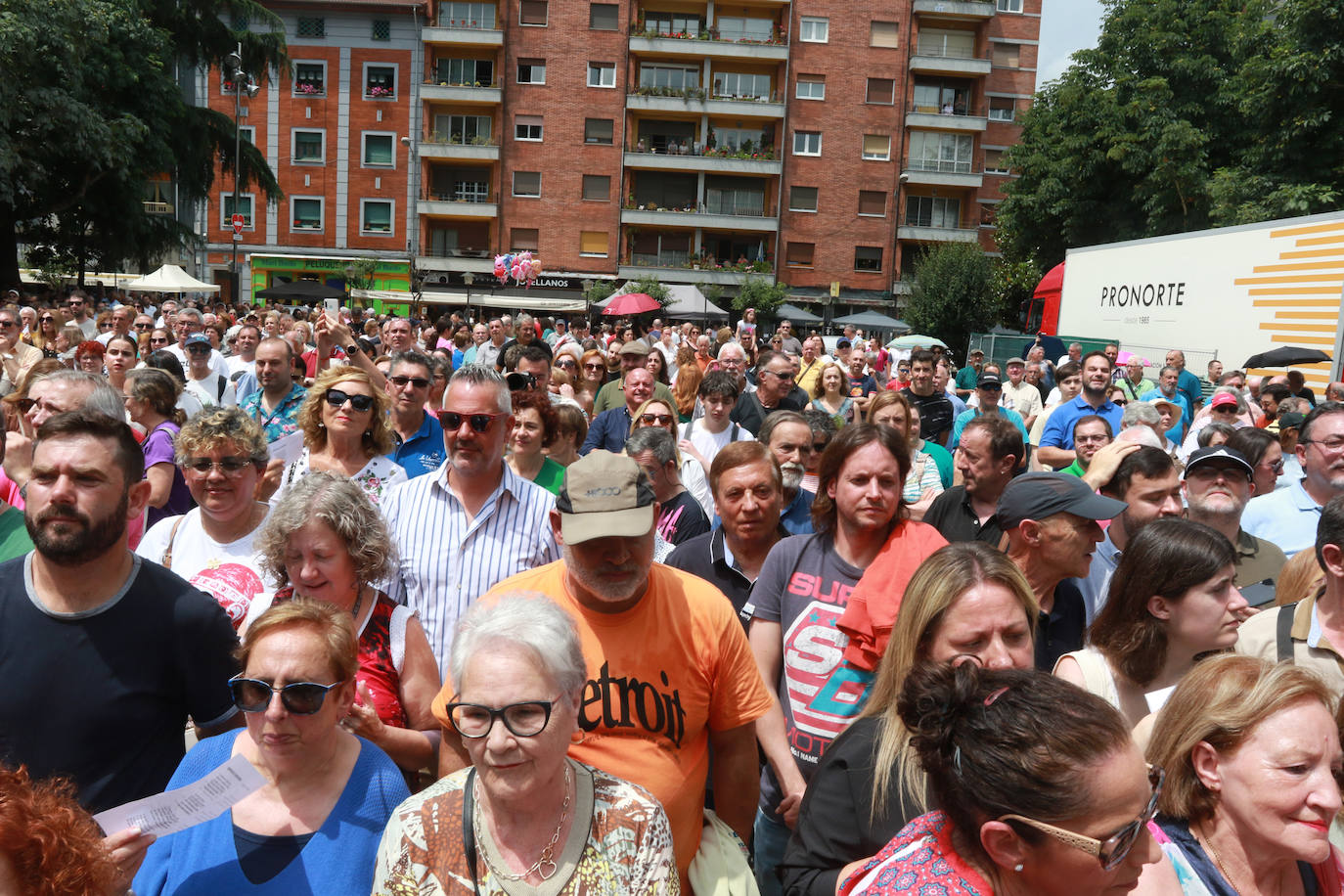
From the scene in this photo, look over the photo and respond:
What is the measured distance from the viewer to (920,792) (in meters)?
2.48

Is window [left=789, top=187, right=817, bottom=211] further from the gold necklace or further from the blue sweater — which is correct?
the gold necklace

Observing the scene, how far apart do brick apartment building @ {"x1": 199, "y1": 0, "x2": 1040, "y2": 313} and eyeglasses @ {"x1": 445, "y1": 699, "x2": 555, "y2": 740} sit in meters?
42.0

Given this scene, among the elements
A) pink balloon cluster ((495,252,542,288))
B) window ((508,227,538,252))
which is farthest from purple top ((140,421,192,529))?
window ((508,227,538,252))

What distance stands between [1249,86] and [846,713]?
29.4 meters

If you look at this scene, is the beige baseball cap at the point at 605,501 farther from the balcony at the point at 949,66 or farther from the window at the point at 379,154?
the window at the point at 379,154

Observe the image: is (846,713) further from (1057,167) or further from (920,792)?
(1057,167)

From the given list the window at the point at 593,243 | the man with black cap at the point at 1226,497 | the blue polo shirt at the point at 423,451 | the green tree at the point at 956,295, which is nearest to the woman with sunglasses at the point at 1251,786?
the man with black cap at the point at 1226,497

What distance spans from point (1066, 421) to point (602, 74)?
130 ft

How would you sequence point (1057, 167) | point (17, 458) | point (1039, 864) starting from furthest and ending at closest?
1. point (1057, 167)
2. point (17, 458)
3. point (1039, 864)

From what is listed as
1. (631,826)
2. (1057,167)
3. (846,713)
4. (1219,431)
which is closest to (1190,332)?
(1219,431)

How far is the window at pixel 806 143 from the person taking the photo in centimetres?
4528

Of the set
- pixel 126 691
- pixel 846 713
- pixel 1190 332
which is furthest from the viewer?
pixel 1190 332

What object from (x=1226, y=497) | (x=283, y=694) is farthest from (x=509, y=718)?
(x=1226, y=497)

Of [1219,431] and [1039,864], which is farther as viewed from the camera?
[1219,431]
